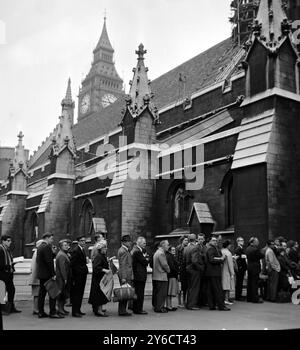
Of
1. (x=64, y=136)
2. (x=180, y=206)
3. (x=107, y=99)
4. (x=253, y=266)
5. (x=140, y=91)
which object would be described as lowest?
(x=253, y=266)

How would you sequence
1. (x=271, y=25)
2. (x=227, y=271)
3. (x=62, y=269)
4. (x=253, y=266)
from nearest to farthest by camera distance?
(x=62, y=269), (x=227, y=271), (x=253, y=266), (x=271, y=25)

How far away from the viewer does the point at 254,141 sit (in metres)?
16.0

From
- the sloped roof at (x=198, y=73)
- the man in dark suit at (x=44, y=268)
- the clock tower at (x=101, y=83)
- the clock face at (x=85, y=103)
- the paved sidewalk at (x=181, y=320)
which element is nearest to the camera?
the paved sidewalk at (x=181, y=320)

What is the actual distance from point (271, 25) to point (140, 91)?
861 cm

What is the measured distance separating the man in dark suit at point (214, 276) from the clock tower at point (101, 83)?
59.6 meters

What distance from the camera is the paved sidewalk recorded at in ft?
27.0

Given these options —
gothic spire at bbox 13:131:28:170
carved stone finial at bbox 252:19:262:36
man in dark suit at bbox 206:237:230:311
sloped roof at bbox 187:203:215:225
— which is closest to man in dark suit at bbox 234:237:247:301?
man in dark suit at bbox 206:237:230:311

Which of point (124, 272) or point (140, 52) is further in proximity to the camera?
point (140, 52)

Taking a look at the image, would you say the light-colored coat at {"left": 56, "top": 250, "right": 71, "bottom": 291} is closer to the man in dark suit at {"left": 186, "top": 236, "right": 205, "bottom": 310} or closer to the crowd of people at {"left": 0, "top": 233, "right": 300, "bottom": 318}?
the crowd of people at {"left": 0, "top": 233, "right": 300, "bottom": 318}

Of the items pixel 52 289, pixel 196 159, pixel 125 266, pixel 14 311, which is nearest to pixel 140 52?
pixel 196 159

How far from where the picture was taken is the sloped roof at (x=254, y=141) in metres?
15.5

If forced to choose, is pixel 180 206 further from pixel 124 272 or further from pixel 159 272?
pixel 124 272

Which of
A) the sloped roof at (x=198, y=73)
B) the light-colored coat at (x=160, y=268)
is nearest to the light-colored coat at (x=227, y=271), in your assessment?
the light-colored coat at (x=160, y=268)

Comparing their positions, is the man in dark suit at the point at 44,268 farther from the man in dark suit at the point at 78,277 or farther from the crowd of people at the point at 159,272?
the man in dark suit at the point at 78,277
